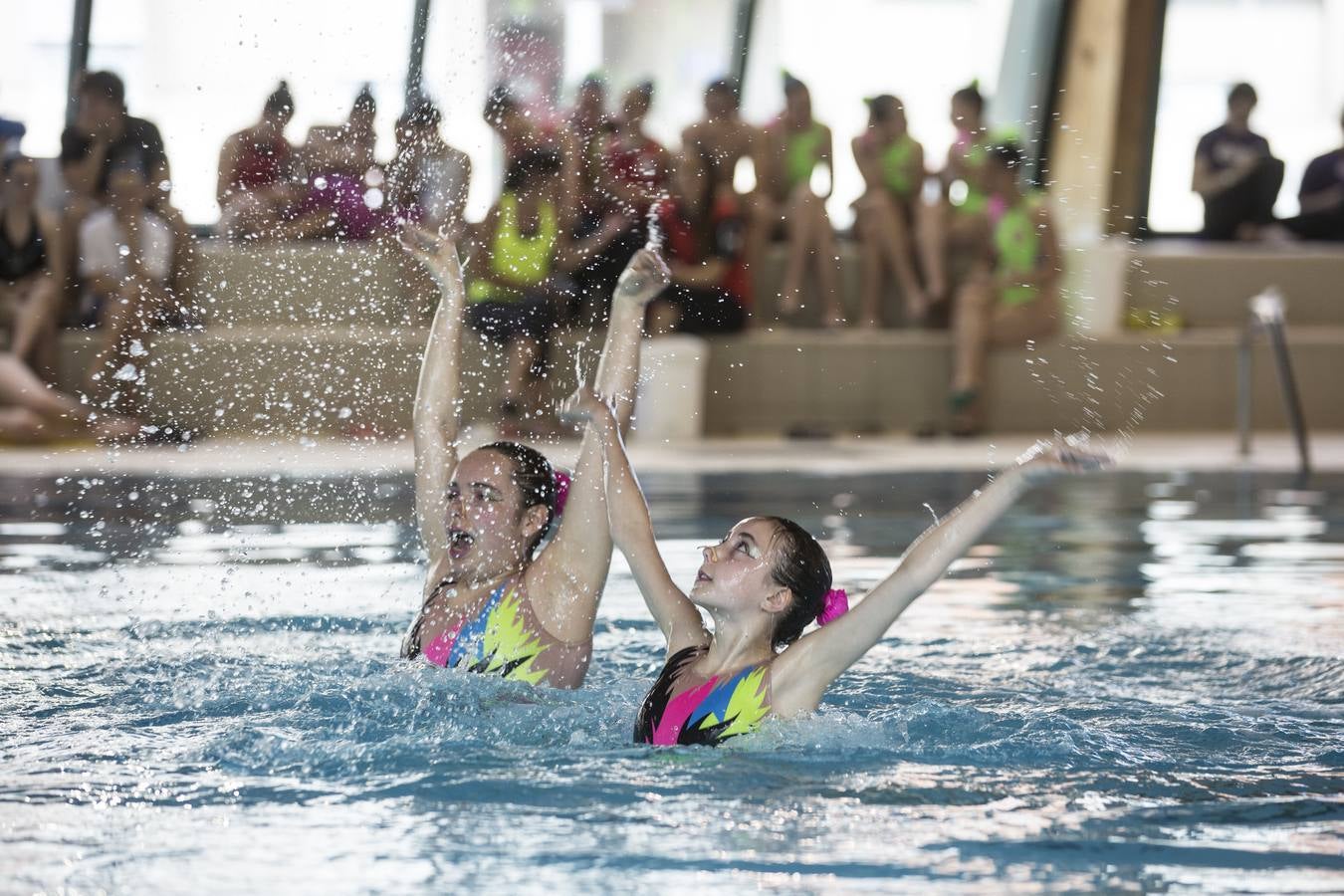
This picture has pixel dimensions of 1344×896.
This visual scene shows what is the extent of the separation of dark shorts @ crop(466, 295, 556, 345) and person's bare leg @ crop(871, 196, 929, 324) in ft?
8.36

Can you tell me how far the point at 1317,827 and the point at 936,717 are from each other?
3.34 feet

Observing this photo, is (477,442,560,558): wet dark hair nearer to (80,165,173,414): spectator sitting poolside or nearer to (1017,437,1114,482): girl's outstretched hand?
(1017,437,1114,482): girl's outstretched hand

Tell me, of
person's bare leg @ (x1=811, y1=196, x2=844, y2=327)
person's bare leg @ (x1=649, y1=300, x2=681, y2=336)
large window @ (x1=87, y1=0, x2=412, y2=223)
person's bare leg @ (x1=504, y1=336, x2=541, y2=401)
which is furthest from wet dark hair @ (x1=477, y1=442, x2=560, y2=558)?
person's bare leg @ (x1=811, y1=196, x2=844, y2=327)

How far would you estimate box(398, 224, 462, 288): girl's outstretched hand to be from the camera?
439cm

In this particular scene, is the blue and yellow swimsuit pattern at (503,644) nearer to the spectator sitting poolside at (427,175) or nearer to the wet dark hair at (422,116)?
the spectator sitting poolside at (427,175)

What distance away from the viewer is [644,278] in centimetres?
383

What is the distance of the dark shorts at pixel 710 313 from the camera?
1188 centimetres

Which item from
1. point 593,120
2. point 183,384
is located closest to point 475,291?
point 593,120

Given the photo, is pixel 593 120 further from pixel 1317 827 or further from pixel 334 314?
pixel 1317 827

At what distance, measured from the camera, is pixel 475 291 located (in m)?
11.1

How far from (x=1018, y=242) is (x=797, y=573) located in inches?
354

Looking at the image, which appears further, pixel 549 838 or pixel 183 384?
pixel 183 384

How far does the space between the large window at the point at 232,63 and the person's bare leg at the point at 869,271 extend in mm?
3135

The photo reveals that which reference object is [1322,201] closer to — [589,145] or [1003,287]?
[1003,287]
